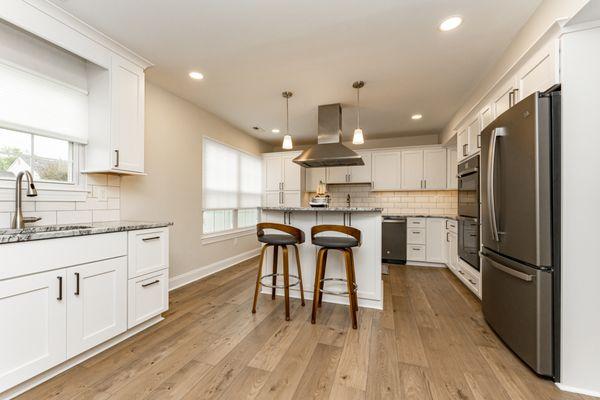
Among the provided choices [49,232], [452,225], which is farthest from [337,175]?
[49,232]

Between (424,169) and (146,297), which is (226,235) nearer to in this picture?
(146,297)

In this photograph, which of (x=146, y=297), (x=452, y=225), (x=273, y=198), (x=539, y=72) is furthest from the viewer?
(x=273, y=198)

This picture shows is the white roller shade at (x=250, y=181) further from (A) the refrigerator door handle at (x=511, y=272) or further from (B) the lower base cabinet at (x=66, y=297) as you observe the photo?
(A) the refrigerator door handle at (x=511, y=272)

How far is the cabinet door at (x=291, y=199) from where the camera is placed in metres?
5.36

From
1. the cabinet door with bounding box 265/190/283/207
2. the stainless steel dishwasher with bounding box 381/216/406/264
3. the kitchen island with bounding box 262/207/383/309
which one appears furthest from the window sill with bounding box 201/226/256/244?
the stainless steel dishwasher with bounding box 381/216/406/264

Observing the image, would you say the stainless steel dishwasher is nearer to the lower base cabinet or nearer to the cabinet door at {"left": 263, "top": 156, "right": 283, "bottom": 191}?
the cabinet door at {"left": 263, "top": 156, "right": 283, "bottom": 191}

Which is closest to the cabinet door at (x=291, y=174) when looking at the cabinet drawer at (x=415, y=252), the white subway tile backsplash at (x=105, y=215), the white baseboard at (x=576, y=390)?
the cabinet drawer at (x=415, y=252)

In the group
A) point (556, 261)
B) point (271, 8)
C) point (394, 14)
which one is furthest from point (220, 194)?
point (556, 261)

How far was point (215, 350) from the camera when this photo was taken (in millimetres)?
1869

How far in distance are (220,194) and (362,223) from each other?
2648 millimetres

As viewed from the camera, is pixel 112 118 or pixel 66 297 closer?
pixel 66 297

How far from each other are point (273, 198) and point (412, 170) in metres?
2.99

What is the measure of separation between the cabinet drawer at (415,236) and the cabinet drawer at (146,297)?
4001mm

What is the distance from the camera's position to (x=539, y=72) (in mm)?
1702
